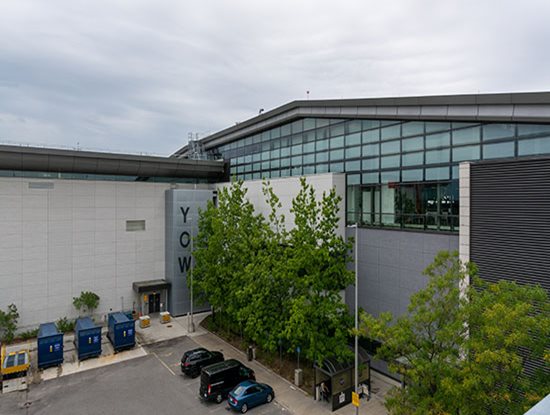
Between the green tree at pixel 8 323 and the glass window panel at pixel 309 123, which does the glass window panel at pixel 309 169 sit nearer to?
the glass window panel at pixel 309 123

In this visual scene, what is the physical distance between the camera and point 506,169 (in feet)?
45.1

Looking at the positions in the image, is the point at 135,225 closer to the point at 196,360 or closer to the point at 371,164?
the point at 196,360

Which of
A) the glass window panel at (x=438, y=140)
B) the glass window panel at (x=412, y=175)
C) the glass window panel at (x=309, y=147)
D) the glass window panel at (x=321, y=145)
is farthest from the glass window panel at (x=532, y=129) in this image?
the glass window panel at (x=309, y=147)

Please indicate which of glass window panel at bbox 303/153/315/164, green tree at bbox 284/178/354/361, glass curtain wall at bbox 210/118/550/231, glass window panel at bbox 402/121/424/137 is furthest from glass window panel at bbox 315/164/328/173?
glass window panel at bbox 402/121/424/137

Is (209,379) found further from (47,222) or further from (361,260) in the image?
(47,222)

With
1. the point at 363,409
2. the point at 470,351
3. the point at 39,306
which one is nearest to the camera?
the point at 470,351

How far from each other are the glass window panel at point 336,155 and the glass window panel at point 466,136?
732cm

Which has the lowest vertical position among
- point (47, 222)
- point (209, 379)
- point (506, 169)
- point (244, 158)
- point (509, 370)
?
point (209, 379)

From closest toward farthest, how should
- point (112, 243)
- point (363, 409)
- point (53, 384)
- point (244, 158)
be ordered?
1. point (363, 409)
2. point (53, 384)
3. point (112, 243)
4. point (244, 158)

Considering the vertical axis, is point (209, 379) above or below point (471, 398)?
below

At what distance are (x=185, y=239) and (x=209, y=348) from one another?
10.5 m

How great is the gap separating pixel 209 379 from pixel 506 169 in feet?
53.6

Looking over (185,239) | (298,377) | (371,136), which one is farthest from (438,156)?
(185,239)

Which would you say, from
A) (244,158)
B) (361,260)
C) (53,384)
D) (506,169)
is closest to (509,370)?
(506,169)
